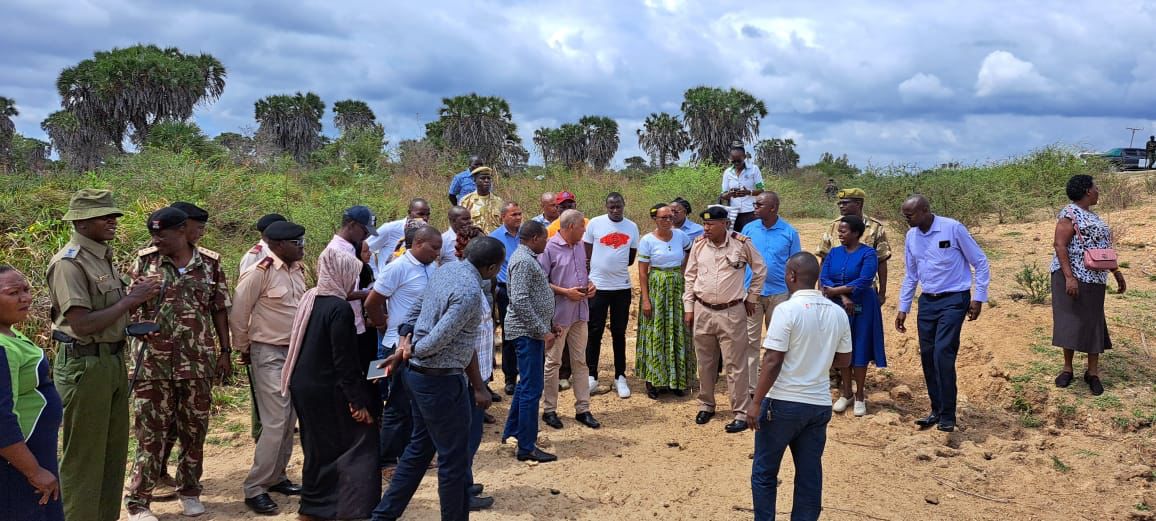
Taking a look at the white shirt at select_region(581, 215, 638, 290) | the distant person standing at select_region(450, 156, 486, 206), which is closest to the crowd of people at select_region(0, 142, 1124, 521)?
the white shirt at select_region(581, 215, 638, 290)

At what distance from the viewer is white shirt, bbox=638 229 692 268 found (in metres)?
6.56

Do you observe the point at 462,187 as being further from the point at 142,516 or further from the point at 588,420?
the point at 142,516

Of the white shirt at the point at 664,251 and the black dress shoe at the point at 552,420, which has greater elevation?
the white shirt at the point at 664,251

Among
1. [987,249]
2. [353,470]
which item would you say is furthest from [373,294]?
[987,249]

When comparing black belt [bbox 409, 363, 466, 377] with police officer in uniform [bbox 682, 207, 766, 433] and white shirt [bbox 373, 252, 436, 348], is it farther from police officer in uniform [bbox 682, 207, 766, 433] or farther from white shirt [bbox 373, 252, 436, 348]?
police officer in uniform [bbox 682, 207, 766, 433]

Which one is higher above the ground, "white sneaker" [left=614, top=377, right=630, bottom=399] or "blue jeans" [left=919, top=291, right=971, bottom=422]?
"blue jeans" [left=919, top=291, right=971, bottom=422]

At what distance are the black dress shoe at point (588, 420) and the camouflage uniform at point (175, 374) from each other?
2788 millimetres

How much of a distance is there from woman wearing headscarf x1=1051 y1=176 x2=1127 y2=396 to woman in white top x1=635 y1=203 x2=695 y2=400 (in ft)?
10.3

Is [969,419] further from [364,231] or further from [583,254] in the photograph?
[364,231]

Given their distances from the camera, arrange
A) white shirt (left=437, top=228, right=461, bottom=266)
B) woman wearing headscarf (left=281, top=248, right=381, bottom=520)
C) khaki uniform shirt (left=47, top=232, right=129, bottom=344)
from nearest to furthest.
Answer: khaki uniform shirt (left=47, top=232, right=129, bottom=344), woman wearing headscarf (left=281, top=248, right=381, bottom=520), white shirt (left=437, top=228, right=461, bottom=266)

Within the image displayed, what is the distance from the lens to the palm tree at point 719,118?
89.1 feet

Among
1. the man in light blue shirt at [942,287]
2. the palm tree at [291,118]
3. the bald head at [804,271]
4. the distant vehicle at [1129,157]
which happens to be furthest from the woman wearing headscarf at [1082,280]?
the palm tree at [291,118]

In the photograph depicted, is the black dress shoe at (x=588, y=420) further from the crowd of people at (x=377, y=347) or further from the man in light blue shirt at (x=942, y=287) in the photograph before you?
the man in light blue shirt at (x=942, y=287)

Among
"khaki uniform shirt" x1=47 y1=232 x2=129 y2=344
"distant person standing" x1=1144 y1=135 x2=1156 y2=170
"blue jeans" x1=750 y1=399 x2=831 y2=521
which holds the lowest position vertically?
"blue jeans" x1=750 y1=399 x2=831 y2=521
